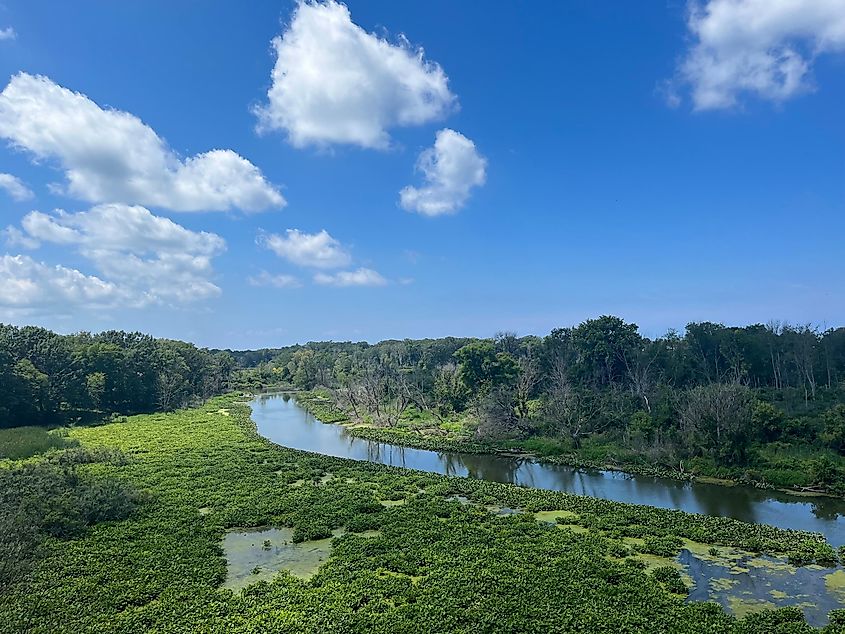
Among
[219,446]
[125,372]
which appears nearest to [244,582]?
[219,446]

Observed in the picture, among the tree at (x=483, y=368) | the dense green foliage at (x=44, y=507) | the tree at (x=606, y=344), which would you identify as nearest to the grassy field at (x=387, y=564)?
the dense green foliage at (x=44, y=507)

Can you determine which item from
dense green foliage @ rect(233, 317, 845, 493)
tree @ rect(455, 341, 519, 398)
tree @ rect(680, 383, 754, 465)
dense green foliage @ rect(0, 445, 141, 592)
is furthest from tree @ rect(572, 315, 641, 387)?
dense green foliage @ rect(0, 445, 141, 592)

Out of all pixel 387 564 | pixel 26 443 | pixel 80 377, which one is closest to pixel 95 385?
pixel 80 377

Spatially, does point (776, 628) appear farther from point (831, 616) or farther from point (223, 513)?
point (223, 513)

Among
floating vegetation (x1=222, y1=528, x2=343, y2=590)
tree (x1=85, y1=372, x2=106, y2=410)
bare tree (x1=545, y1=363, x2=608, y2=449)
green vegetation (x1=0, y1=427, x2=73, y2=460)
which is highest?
tree (x1=85, y1=372, x2=106, y2=410)

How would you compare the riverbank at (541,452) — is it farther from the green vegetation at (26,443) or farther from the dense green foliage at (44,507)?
the green vegetation at (26,443)

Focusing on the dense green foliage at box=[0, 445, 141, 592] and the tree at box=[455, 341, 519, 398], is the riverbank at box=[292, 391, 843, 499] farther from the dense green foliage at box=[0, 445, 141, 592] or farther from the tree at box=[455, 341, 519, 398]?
the dense green foliage at box=[0, 445, 141, 592]
